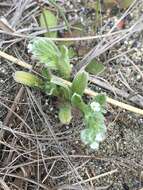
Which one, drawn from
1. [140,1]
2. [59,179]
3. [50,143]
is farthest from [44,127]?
[140,1]

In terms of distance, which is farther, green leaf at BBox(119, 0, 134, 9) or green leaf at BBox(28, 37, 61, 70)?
green leaf at BBox(119, 0, 134, 9)

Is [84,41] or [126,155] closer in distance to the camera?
[126,155]

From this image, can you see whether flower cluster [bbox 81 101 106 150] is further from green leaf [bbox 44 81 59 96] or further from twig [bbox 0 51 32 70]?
twig [bbox 0 51 32 70]

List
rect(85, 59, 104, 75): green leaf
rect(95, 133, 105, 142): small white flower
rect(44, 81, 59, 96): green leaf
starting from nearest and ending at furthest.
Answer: rect(95, 133, 105, 142): small white flower → rect(44, 81, 59, 96): green leaf → rect(85, 59, 104, 75): green leaf

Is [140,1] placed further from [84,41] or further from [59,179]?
[59,179]

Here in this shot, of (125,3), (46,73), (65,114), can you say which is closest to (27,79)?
(46,73)

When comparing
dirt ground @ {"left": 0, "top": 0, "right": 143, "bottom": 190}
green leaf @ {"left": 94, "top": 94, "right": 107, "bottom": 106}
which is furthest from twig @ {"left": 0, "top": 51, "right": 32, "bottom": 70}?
green leaf @ {"left": 94, "top": 94, "right": 107, "bottom": 106}

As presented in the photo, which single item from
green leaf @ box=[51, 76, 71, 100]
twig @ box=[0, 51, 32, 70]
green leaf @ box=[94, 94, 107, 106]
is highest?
twig @ box=[0, 51, 32, 70]
